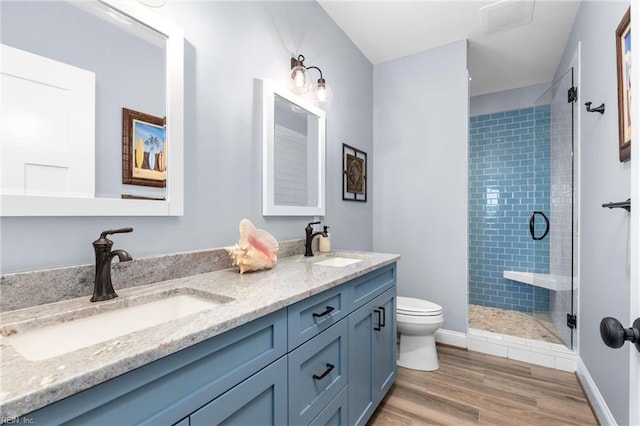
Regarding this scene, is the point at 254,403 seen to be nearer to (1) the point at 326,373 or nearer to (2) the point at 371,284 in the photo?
(1) the point at 326,373

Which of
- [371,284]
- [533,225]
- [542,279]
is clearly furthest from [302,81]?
[542,279]

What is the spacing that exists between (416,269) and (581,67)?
1930 mm

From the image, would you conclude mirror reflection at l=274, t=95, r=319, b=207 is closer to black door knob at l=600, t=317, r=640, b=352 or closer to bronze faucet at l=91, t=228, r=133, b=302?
bronze faucet at l=91, t=228, r=133, b=302

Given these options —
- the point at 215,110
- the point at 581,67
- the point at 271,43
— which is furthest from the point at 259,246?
the point at 581,67

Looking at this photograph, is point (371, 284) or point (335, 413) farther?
point (371, 284)

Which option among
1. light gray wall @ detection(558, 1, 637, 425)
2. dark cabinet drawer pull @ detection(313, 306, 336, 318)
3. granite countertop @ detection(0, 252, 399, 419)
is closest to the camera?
granite countertop @ detection(0, 252, 399, 419)

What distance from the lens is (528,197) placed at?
3.42m

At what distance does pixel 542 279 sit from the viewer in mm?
3055

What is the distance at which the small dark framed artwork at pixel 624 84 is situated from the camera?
125 cm

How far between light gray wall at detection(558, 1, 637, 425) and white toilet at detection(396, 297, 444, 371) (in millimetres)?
884

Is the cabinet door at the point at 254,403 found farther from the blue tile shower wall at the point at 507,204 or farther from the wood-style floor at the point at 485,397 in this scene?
the blue tile shower wall at the point at 507,204

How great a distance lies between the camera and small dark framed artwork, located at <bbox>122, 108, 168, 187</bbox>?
1081 mm

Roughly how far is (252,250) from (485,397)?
176 centimetres

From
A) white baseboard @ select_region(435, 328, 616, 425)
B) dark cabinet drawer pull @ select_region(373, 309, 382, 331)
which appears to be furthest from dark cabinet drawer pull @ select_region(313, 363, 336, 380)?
white baseboard @ select_region(435, 328, 616, 425)
